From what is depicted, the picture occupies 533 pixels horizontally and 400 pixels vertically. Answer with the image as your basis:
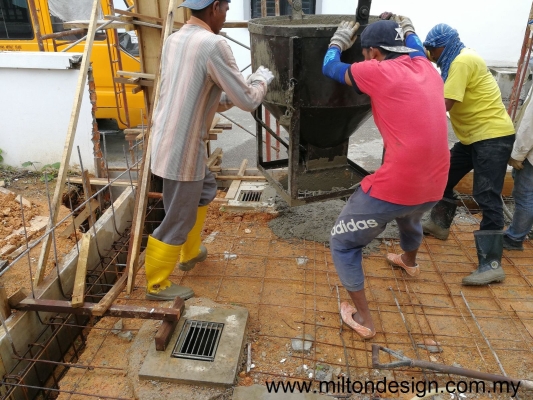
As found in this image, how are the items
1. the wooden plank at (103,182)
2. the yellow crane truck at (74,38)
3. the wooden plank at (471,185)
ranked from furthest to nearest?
the yellow crane truck at (74,38)
the wooden plank at (471,185)
the wooden plank at (103,182)

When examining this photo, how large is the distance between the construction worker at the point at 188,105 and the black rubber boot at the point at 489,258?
6.66ft

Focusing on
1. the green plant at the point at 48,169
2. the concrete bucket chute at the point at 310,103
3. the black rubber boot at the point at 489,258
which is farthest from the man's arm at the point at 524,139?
the green plant at the point at 48,169

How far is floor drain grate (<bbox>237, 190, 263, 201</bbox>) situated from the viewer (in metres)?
4.57

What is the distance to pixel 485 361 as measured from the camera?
251cm

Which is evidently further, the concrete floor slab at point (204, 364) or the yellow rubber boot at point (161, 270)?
the yellow rubber boot at point (161, 270)

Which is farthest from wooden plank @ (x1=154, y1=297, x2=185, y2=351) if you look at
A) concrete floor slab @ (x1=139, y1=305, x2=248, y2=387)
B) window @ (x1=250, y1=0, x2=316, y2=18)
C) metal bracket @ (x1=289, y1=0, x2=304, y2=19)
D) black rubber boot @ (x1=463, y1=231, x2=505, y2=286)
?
window @ (x1=250, y1=0, x2=316, y2=18)

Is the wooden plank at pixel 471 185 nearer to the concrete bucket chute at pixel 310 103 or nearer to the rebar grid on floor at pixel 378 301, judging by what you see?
the rebar grid on floor at pixel 378 301

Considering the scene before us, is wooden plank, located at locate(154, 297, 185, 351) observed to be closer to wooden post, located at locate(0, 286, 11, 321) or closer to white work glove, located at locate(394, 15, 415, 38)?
wooden post, located at locate(0, 286, 11, 321)

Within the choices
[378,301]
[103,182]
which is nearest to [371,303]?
[378,301]

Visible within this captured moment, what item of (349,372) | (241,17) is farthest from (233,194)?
(241,17)

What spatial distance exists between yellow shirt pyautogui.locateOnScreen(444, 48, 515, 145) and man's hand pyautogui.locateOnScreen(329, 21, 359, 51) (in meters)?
0.80

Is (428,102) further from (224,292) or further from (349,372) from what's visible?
(224,292)

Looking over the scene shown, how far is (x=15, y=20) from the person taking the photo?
6.88 metres

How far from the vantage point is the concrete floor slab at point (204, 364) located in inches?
90.0
